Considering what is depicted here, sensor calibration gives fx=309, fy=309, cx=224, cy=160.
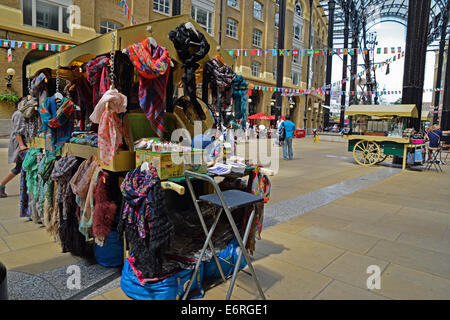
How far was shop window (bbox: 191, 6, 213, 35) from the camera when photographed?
23.5 m

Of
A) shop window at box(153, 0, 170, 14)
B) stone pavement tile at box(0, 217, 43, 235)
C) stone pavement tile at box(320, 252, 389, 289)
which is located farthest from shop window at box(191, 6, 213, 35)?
stone pavement tile at box(320, 252, 389, 289)

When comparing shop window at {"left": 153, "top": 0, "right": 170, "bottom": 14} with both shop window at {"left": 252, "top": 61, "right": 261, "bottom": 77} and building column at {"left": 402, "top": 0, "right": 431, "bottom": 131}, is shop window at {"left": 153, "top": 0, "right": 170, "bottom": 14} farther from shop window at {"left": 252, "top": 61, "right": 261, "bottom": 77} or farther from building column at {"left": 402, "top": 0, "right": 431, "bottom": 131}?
building column at {"left": 402, "top": 0, "right": 431, "bottom": 131}

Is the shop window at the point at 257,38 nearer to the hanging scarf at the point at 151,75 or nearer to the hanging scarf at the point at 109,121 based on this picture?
the hanging scarf at the point at 151,75

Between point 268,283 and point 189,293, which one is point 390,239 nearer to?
point 268,283

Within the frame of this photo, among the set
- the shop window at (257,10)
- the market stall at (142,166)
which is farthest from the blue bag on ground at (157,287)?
the shop window at (257,10)

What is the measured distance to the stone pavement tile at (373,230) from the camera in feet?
14.2

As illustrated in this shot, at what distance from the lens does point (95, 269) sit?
3.21 meters

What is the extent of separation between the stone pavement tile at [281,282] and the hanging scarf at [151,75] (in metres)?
1.74

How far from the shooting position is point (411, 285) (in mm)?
2980

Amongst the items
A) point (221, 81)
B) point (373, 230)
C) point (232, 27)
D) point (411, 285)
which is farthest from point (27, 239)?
point (232, 27)

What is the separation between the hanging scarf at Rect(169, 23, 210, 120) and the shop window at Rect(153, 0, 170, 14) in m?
19.5

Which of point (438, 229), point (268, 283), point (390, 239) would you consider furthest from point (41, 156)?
point (438, 229)

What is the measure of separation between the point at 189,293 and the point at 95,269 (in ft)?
3.64

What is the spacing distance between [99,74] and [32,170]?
6.82ft
